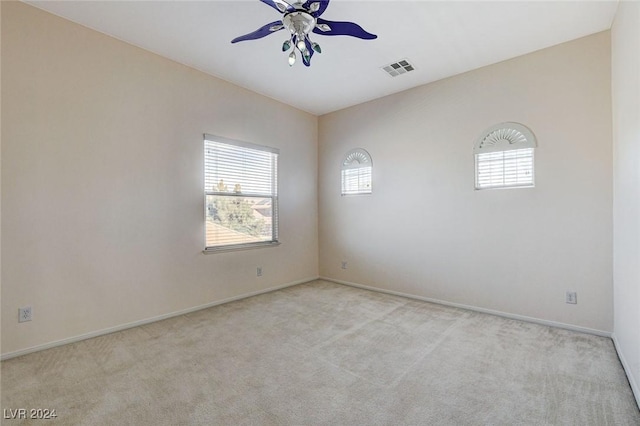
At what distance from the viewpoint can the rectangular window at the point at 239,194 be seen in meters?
3.85

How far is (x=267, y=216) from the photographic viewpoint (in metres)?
4.56

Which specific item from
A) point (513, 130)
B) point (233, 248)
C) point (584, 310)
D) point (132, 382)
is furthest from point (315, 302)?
point (513, 130)

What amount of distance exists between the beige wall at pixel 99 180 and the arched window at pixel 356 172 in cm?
180

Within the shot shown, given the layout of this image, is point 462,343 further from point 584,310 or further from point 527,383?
point 584,310

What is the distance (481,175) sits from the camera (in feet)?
A: 11.7

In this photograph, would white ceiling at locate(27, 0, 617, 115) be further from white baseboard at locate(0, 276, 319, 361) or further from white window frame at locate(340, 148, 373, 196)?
white baseboard at locate(0, 276, 319, 361)

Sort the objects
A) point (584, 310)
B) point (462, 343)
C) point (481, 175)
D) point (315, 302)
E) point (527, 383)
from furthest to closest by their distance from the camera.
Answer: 1. point (315, 302)
2. point (481, 175)
3. point (584, 310)
4. point (462, 343)
5. point (527, 383)

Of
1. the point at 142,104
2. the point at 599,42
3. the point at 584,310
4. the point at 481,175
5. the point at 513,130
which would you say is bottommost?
the point at 584,310

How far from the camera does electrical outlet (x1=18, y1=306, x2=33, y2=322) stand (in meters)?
2.50

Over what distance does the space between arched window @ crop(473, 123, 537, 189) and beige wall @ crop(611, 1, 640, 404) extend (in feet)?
2.26

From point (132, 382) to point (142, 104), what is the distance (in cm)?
273

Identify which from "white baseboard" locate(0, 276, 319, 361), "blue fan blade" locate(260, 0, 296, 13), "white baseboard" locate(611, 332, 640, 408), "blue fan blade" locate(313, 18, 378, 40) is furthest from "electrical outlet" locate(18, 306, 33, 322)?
"white baseboard" locate(611, 332, 640, 408)

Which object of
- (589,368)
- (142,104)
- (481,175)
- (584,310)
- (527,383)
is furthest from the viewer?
(481,175)

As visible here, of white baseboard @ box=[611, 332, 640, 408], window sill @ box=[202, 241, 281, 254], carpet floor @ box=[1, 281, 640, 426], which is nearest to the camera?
carpet floor @ box=[1, 281, 640, 426]
